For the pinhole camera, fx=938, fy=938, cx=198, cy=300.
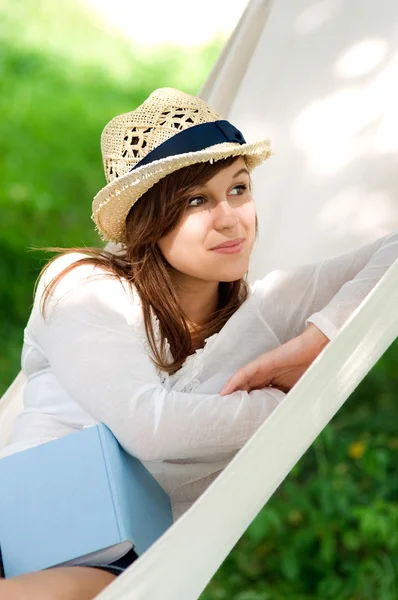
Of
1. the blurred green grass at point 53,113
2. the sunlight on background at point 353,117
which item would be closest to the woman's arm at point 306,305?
the sunlight on background at point 353,117

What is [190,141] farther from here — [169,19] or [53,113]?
[169,19]

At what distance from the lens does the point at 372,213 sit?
2.07 meters

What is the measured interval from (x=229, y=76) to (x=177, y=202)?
2.95 ft

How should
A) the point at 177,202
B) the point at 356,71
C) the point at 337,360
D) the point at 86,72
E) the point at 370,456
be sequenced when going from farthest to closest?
the point at 86,72 → the point at 370,456 → the point at 356,71 → the point at 177,202 → the point at 337,360

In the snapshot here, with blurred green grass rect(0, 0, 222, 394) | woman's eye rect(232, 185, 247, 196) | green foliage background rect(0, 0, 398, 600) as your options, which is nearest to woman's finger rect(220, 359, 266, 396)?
woman's eye rect(232, 185, 247, 196)

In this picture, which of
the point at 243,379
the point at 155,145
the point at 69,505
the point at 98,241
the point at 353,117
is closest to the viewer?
the point at 69,505

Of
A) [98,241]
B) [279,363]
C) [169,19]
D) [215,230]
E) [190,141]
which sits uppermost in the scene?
[190,141]

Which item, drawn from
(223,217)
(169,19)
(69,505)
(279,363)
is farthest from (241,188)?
(169,19)

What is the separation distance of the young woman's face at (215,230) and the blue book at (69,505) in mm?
353

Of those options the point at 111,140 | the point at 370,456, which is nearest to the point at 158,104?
the point at 111,140

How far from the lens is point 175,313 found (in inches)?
63.2

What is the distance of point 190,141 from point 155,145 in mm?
60

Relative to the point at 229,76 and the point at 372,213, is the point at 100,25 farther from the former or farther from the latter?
the point at 372,213

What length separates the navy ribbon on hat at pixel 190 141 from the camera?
1542 millimetres
